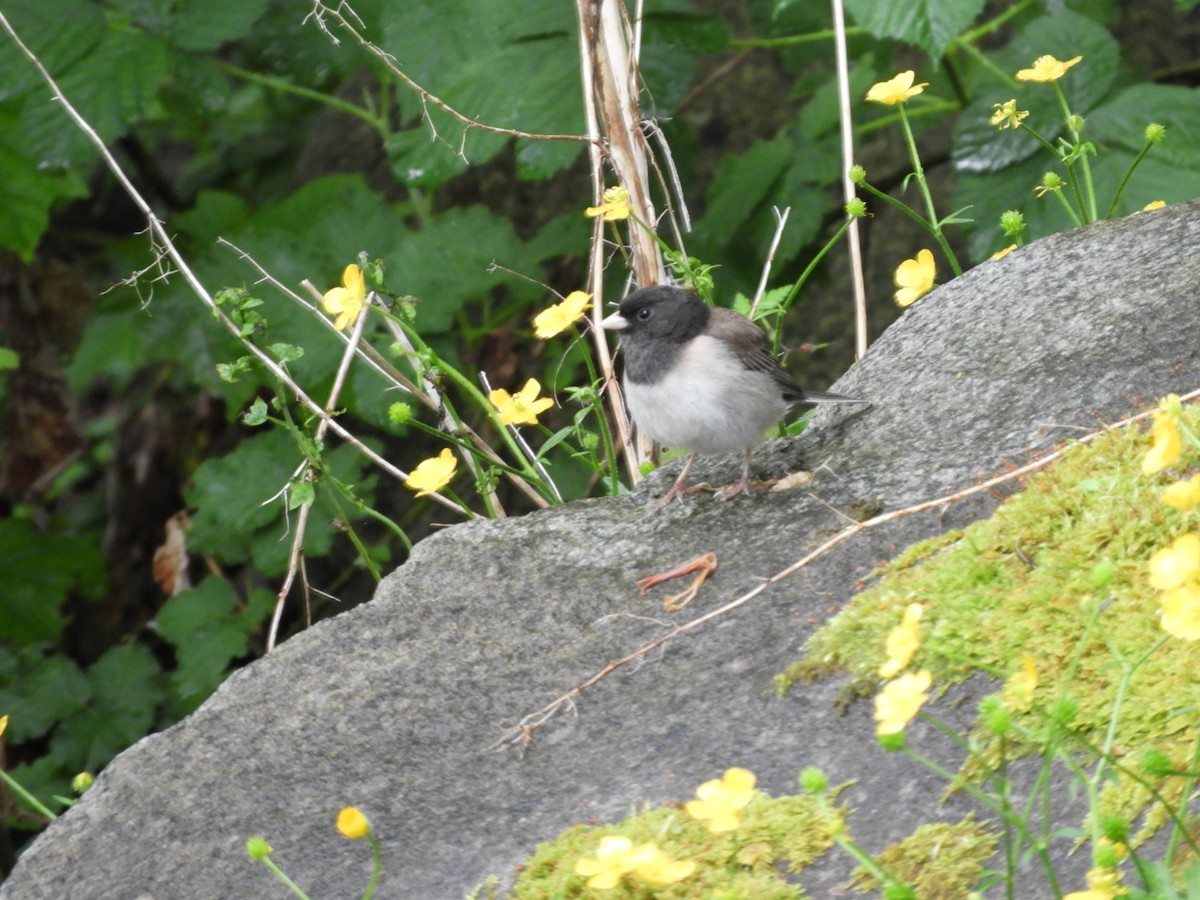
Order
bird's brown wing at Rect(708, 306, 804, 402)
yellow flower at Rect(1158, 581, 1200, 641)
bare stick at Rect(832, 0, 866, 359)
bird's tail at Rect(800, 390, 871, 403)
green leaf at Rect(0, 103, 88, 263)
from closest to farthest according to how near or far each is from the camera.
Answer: yellow flower at Rect(1158, 581, 1200, 641)
bird's tail at Rect(800, 390, 871, 403)
bird's brown wing at Rect(708, 306, 804, 402)
bare stick at Rect(832, 0, 866, 359)
green leaf at Rect(0, 103, 88, 263)

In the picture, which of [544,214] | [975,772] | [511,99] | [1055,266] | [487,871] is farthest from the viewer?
[544,214]

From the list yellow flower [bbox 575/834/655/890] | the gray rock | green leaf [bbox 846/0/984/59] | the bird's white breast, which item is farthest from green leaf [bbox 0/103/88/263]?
yellow flower [bbox 575/834/655/890]

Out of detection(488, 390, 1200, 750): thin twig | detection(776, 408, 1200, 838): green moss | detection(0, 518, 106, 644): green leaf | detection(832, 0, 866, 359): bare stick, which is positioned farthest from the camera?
detection(0, 518, 106, 644): green leaf

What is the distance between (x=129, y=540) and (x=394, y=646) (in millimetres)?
3755

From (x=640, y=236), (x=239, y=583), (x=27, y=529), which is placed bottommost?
(x=239, y=583)

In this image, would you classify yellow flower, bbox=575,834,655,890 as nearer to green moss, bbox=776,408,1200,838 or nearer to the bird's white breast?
green moss, bbox=776,408,1200,838

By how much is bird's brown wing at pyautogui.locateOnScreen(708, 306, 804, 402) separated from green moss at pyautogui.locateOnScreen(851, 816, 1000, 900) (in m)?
1.50

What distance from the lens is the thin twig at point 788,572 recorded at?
222 cm

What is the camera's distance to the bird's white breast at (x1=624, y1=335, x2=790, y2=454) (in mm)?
2926

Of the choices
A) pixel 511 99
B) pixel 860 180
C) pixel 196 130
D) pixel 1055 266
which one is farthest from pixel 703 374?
pixel 196 130

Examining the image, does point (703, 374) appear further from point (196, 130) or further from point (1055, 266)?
point (196, 130)

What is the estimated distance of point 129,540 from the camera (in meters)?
5.86

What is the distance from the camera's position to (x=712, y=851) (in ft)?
6.12

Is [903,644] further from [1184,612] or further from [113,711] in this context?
[113,711]
